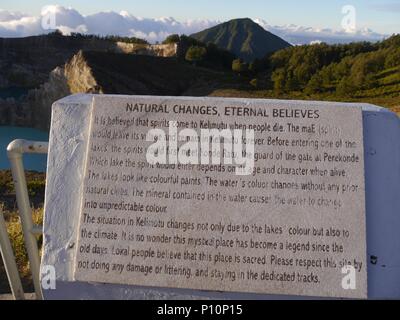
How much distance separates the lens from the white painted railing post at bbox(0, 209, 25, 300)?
3.06m

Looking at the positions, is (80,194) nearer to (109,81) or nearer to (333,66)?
(109,81)

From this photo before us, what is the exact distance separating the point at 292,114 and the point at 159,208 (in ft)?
2.83

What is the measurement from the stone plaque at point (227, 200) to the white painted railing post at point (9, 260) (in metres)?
0.59

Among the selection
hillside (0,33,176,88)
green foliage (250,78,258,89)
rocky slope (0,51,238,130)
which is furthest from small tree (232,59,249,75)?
hillside (0,33,176,88)

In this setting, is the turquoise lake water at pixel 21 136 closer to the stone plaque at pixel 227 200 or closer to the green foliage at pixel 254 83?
the stone plaque at pixel 227 200

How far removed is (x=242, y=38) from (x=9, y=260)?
123m

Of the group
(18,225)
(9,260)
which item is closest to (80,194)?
(9,260)

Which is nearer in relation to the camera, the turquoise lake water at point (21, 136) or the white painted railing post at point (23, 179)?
the white painted railing post at point (23, 179)

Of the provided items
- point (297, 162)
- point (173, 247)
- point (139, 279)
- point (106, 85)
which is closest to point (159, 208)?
point (173, 247)

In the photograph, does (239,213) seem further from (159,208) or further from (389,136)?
(389,136)

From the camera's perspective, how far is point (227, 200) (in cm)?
271

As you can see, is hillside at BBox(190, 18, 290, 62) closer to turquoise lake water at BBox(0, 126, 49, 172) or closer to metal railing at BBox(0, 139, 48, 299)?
turquoise lake water at BBox(0, 126, 49, 172)

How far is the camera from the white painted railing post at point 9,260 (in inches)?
121

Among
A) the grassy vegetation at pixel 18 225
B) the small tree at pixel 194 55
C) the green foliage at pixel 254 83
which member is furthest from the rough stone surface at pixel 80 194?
the small tree at pixel 194 55
